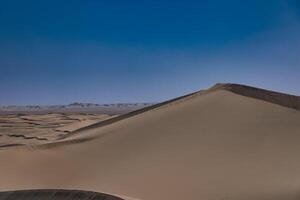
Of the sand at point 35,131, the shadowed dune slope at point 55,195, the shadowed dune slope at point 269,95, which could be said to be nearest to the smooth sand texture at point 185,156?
the shadowed dune slope at point 269,95

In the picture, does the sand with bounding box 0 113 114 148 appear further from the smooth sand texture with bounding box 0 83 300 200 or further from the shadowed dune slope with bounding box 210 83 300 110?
the shadowed dune slope with bounding box 210 83 300 110

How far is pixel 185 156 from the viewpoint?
250 inches

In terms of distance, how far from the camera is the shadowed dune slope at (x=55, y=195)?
3621mm

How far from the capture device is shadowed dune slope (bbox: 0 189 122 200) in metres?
3.62

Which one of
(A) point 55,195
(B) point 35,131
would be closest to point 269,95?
(A) point 55,195

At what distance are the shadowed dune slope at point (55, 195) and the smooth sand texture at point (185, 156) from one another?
5.07 ft

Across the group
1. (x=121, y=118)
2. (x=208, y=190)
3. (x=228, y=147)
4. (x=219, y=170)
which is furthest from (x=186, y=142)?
(x=121, y=118)

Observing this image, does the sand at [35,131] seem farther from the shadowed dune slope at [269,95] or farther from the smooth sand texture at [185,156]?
the shadowed dune slope at [269,95]

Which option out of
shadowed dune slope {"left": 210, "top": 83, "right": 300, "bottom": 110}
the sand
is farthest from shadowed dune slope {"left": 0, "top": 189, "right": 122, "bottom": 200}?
the sand

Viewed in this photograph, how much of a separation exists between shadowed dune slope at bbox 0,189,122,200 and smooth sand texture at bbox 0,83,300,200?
1.55m

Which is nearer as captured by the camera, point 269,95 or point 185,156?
point 185,156

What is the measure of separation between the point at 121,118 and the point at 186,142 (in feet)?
8.53

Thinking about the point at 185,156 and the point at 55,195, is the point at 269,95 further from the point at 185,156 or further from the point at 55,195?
the point at 55,195

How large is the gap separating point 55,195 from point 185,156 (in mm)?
2944
